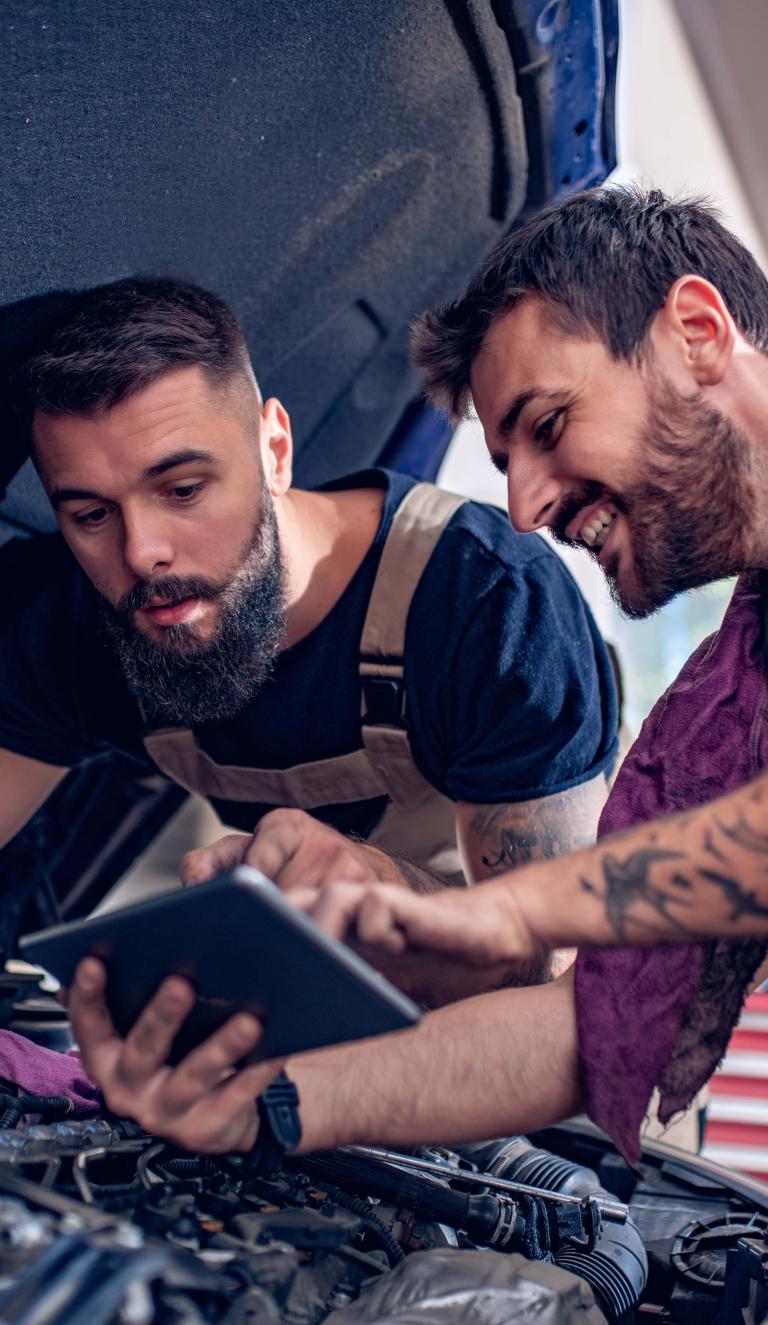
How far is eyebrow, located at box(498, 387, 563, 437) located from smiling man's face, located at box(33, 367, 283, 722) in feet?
1.11

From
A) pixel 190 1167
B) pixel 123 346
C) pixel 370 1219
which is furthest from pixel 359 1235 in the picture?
pixel 123 346

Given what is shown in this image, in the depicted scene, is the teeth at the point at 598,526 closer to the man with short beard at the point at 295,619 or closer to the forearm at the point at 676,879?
the man with short beard at the point at 295,619

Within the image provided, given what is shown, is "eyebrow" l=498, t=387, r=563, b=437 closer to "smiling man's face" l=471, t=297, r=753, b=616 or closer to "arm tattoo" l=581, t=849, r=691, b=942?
"smiling man's face" l=471, t=297, r=753, b=616

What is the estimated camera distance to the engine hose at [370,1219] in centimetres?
86

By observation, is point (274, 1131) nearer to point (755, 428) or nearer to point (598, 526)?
point (598, 526)

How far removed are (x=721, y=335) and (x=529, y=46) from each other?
1.47 feet

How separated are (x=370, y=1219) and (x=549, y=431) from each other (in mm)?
790

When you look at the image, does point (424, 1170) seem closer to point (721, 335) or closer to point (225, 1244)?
point (225, 1244)

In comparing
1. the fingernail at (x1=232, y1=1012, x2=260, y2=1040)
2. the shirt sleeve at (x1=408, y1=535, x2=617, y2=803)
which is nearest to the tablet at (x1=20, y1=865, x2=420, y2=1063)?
the fingernail at (x1=232, y1=1012, x2=260, y2=1040)

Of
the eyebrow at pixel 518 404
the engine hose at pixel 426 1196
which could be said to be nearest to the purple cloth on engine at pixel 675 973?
the engine hose at pixel 426 1196

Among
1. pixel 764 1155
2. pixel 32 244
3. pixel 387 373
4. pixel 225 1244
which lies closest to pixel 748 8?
pixel 387 373

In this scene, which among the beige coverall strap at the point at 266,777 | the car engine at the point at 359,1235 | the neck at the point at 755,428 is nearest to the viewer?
the car engine at the point at 359,1235

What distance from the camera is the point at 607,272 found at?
1.25m

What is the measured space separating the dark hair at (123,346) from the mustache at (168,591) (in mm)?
215
